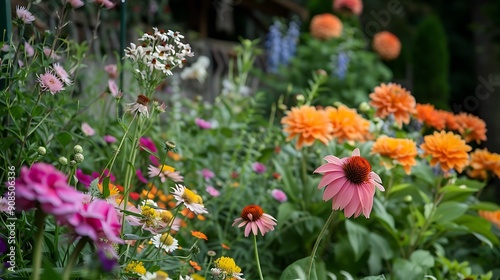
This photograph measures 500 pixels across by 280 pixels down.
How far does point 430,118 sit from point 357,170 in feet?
3.96

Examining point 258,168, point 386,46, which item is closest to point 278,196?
point 258,168

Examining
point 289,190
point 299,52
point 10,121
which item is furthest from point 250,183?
point 299,52

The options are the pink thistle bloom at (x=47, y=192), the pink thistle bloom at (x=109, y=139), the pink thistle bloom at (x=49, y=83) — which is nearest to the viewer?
the pink thistle bloom at (x=47, y=192)

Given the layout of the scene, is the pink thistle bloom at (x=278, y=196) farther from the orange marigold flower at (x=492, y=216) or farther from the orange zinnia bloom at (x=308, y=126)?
the orange marigold flower at (x=492, y=216)

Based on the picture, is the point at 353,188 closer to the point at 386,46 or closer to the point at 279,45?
the point at 279,45

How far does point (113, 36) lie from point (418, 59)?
3.79 metres

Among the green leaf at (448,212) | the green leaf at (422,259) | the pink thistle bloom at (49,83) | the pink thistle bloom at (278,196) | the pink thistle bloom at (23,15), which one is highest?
the pink thistle bloom at (23,15)

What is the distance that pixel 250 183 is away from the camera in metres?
2.17

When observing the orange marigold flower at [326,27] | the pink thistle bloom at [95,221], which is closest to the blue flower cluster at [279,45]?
the orange marigold flower at [326,27]

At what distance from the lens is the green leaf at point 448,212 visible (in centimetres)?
198

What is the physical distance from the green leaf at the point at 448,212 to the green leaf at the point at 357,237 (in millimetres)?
225

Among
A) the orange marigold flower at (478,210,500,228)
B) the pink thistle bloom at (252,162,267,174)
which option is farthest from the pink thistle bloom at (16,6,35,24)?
the orange marigold flower at (478,210,500,228)

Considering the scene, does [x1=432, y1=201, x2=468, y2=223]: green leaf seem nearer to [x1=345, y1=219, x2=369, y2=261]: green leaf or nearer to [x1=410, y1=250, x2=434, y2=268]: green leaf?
[x1=410, y1=250, x2=434, y2=268]: green leaf

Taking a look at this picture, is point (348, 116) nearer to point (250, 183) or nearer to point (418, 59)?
point (250, 183)
